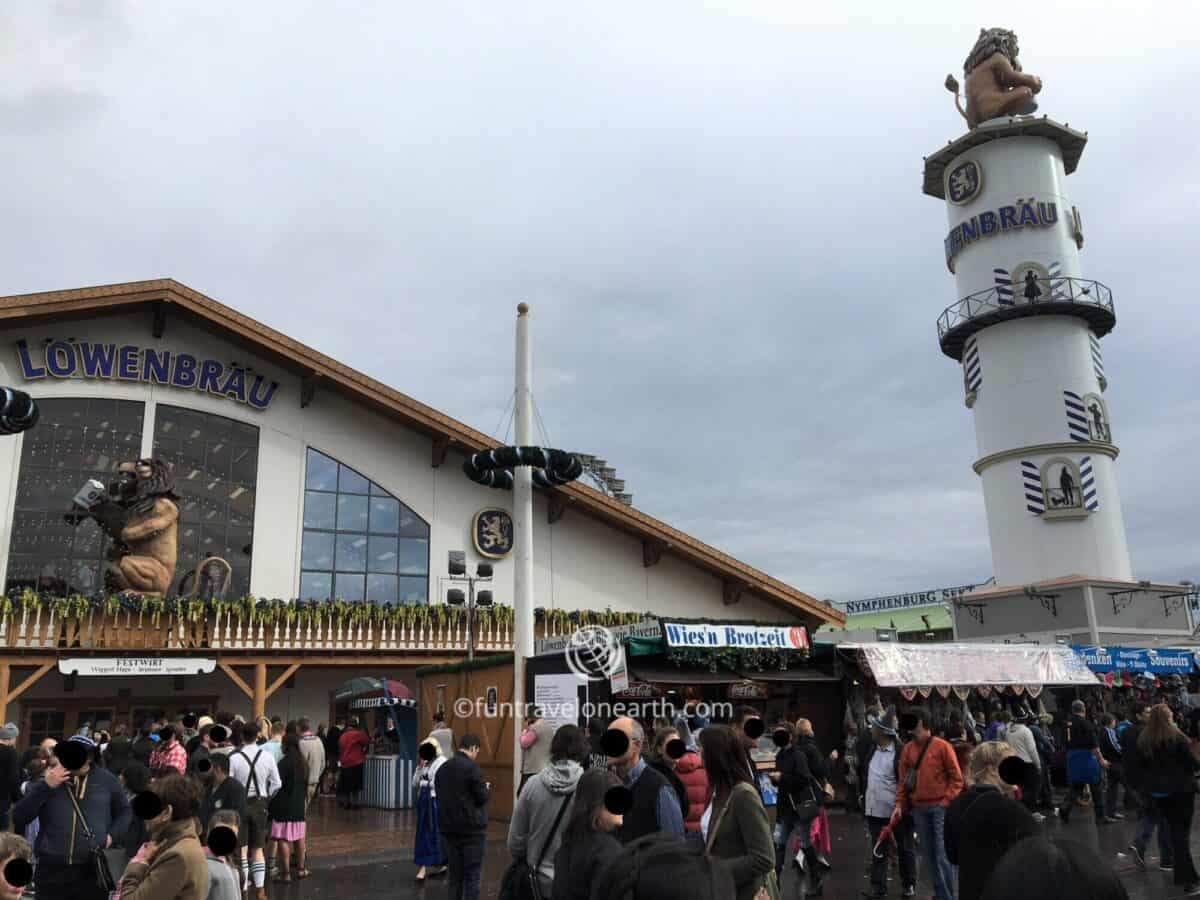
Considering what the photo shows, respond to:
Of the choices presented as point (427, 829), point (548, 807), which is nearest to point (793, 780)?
point (427, 829)

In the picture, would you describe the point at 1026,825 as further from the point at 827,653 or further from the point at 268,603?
the point at 268,603

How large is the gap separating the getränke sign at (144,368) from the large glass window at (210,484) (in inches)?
28.2

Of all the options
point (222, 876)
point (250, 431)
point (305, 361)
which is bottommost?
point (222, 876)

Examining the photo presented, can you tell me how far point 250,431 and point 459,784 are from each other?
17.6 m

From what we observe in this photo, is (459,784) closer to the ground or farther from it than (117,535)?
closer to the ground

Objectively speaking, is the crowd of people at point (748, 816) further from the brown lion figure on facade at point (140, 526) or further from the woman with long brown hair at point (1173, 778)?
the brown lion figure on facade at point (140, 526)

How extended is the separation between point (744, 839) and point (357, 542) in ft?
64.9

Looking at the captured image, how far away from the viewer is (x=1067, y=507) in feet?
96.7

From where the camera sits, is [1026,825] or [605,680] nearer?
[1026,825]

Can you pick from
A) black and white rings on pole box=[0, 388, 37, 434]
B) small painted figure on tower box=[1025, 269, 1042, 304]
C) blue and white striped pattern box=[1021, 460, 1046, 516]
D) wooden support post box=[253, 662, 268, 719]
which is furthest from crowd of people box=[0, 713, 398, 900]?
small painted figure on tower box=[1025, 269, 1042, 304]

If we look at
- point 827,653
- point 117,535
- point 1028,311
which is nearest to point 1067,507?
point 1028,311

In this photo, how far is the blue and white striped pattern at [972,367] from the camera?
32.0 metres

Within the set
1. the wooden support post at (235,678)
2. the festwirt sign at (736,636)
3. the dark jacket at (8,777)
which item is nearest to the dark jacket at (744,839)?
the dark jacket at (8,777)

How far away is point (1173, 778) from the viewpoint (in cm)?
851
